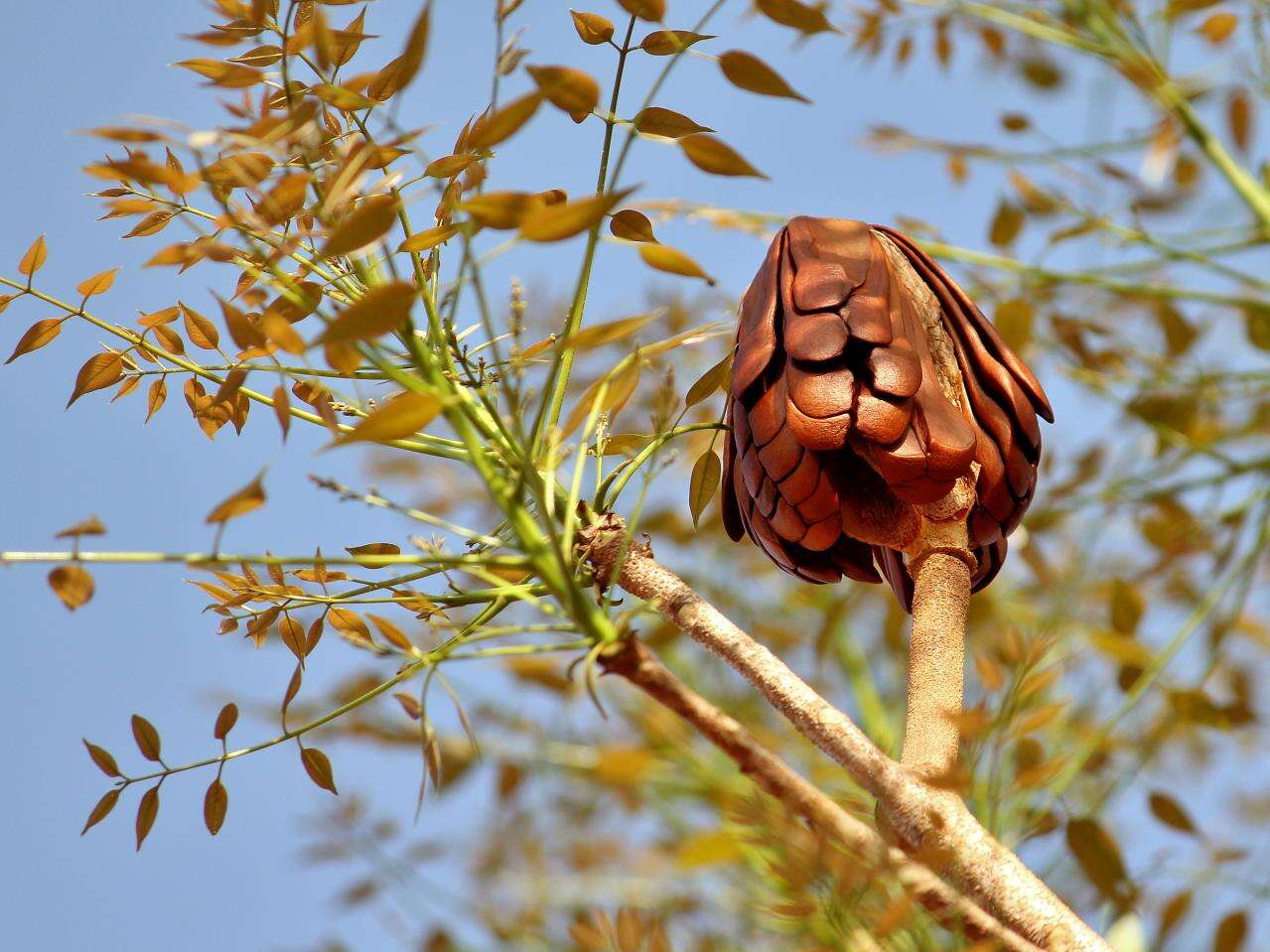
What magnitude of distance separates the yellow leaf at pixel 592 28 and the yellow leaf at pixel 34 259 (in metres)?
0.30

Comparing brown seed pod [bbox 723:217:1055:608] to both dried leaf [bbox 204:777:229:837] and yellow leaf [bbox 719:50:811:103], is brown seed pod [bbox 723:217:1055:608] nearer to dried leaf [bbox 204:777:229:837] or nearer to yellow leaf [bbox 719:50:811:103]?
yellow leaf [bbox 719:50:811:103]

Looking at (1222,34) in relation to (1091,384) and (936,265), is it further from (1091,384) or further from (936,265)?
(936,265)

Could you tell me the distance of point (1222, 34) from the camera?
3.96 ft

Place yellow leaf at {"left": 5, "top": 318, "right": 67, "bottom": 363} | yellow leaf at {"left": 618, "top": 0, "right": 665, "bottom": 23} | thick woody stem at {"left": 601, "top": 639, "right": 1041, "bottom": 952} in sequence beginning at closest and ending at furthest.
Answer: thick woody stem at {"left": 601, "top": 639, "right": 1041, "bottom": 952} → yellow leaf at {"left": 618, "top": 0, "right": 665, "bottom": 23} → yellow leaf at {"left": 5, "top": 318, "right": 67, "bottom": 363}

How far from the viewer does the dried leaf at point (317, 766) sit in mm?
601

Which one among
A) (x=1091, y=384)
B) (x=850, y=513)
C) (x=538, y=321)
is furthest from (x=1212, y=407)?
(x=850, y=513)

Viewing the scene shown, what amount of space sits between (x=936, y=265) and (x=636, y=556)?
20cm

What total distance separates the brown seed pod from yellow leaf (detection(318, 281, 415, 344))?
0.54 feet

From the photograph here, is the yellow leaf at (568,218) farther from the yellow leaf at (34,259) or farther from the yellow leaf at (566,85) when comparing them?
the yellow leaf at (34,259)

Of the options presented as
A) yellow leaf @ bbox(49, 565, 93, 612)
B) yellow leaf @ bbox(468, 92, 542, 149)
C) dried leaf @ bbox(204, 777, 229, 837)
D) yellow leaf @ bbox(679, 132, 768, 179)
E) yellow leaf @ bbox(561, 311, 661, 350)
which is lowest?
dried leaf @ bbox(204, 777, 229, 837)

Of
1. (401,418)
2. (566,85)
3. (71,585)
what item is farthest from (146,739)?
(566,85)

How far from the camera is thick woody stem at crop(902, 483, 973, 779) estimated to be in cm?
50

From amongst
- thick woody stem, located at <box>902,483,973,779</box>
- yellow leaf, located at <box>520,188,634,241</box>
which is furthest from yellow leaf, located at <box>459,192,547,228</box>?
thick woody stem, located at <box>902,483,973,779</box>

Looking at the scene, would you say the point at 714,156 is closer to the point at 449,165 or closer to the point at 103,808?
the point at 449,165
